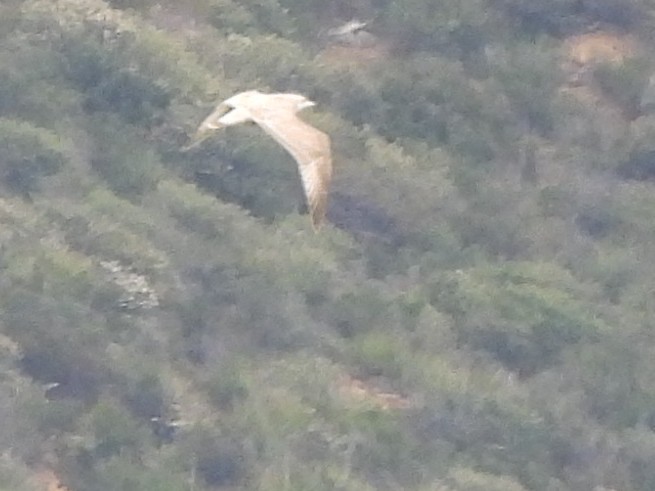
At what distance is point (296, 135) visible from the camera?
623 cm

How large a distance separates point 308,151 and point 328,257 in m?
5.92

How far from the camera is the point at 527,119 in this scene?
1438 cm

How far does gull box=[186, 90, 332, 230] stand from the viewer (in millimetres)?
5871

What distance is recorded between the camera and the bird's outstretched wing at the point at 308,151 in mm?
5852

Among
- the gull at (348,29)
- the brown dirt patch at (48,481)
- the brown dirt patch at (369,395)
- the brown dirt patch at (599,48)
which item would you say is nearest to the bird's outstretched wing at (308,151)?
the brown dirt patch at (48,481)

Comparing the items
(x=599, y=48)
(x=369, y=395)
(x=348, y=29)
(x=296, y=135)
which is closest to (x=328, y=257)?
(x=369, y=395)

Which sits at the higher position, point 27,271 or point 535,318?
point 27,271

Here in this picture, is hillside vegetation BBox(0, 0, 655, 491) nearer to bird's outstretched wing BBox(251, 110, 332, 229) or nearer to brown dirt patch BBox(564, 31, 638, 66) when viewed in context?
brown dirt patch BBox(564, 31, 638, 66)

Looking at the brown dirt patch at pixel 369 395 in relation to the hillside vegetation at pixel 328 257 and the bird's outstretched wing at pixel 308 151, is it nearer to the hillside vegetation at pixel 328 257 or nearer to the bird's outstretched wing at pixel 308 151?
the hillside vegetation at pixel 328 257

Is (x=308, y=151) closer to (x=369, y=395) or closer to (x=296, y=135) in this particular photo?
(x=296, y=135)

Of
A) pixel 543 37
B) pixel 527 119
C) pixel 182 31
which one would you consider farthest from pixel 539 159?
pixel 182 31

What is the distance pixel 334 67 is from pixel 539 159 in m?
1.57

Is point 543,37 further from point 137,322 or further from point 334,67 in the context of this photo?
point 137,322

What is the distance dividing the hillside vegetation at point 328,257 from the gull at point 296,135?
3440 millimetres
